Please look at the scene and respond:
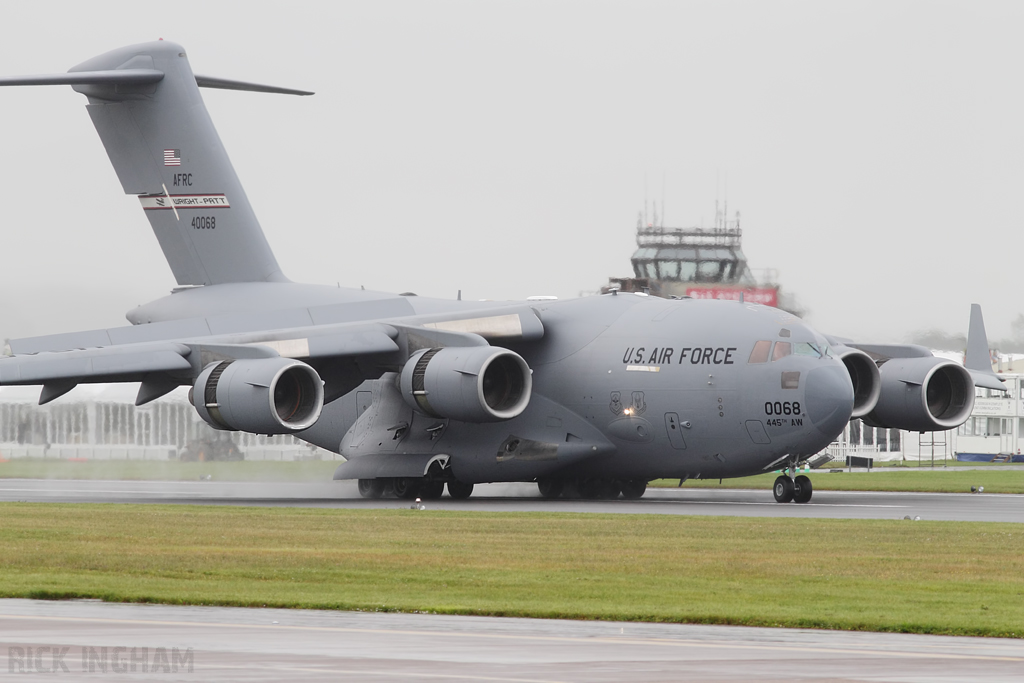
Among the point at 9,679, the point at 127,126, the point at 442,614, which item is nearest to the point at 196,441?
the point at 127,126

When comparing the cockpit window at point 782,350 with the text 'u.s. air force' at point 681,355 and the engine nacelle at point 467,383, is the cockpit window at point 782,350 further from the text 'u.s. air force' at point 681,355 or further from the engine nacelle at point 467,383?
the engine nacelle at point 467,383

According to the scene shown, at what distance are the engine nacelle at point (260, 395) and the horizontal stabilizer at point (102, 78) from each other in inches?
325

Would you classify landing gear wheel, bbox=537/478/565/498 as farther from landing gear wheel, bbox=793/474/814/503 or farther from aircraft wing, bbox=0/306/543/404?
landing gear wheel, bbox=793/474/814/503

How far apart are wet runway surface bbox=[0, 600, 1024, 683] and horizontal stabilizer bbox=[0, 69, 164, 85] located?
22.2m

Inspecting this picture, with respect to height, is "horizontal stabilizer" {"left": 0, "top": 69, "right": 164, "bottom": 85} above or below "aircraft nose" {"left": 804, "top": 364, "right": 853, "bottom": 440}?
above

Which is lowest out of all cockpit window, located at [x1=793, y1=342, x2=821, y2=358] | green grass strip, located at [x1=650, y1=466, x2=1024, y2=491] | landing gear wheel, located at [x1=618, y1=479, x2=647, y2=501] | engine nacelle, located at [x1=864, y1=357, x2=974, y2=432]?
green grass strip, located at [x1=650, y1=466, x2=1024, y2=491]

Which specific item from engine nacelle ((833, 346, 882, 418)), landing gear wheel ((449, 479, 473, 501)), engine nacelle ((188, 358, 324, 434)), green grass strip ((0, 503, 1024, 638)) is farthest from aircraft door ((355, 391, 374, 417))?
engine nacelle ((833, 346, 882, 418))

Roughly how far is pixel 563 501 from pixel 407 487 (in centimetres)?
300

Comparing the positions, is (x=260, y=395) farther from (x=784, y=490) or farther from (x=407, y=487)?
(x=784, y=490)

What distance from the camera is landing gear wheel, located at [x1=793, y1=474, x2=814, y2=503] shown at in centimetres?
2817

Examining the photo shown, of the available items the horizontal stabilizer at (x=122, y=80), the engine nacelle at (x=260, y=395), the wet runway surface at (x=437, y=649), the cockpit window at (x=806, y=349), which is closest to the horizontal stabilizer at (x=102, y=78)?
the horizontal stabilizer at (x=122, y=80)

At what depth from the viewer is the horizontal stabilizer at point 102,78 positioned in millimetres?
32031

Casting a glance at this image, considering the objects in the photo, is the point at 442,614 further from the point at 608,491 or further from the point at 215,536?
the point at 608,491

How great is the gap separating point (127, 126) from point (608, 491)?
13100 millimetres
